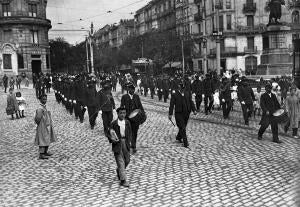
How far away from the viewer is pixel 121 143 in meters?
7.55

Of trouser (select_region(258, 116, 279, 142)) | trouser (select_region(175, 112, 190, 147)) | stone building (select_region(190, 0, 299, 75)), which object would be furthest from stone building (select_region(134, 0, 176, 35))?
trouser (select_region(175, 112, 190, 147))

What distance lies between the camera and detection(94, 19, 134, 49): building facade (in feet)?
359

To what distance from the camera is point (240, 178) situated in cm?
762

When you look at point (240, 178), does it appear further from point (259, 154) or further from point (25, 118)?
point (25, 118)

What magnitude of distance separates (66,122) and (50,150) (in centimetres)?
601

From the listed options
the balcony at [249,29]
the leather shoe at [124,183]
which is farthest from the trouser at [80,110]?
the balcony at [249,29]

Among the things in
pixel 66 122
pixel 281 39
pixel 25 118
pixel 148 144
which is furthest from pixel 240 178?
pixel 281 39

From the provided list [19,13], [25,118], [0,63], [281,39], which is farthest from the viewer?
[19,13]

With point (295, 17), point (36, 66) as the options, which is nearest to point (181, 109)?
point (36, 66)

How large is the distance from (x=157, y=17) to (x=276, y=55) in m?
58.4

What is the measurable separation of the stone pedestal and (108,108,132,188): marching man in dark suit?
72.2ft

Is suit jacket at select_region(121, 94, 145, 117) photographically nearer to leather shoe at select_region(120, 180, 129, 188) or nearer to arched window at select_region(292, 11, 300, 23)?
leather shoe at select_region(120, 180, 129, 188)

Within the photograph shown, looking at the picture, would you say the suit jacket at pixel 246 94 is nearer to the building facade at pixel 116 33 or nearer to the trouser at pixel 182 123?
the trouser at pixel 182 123

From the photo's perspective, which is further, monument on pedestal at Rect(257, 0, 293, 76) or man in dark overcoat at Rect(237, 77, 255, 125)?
monument on pedestal at Rect(257, 0, 293, 76)
